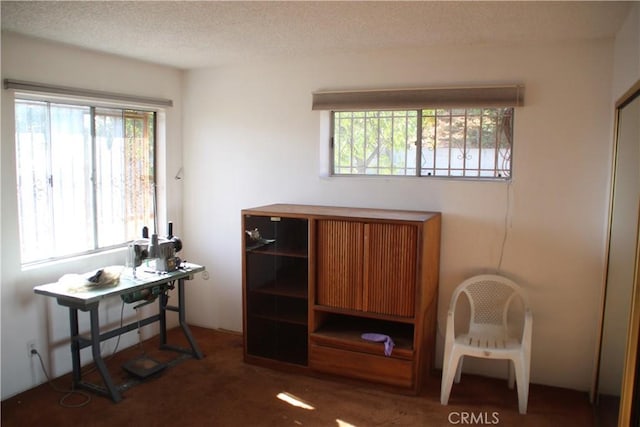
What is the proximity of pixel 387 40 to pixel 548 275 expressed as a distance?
194 centimetres

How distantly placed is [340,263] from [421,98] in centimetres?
131

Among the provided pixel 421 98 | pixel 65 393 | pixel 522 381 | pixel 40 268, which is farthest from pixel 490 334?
pixel 40 268

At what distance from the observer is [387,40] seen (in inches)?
134

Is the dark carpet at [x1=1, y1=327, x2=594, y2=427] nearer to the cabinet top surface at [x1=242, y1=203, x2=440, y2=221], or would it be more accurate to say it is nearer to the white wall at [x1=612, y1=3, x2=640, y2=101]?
the cabinet top surface at [x1=242, y1=203, x2=440, y2=221]

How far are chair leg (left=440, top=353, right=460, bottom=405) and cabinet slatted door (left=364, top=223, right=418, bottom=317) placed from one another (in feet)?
1.25

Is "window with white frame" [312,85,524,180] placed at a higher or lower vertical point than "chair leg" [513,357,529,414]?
higher

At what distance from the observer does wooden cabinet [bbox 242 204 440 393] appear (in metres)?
3.32

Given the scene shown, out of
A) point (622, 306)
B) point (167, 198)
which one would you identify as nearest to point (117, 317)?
point (167, 198)

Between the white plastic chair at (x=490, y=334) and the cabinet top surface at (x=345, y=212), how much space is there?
24.2 inches

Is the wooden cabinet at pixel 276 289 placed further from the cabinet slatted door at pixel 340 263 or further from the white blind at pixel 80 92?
the white blind at pixel 80 92

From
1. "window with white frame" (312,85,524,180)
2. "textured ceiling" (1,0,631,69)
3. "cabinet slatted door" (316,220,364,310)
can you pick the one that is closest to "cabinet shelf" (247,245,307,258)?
"cabinet slatted door" (316,220,364,310)

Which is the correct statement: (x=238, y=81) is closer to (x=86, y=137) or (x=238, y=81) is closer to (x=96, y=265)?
(x=86, y=137)

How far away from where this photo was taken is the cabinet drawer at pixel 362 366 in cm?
337

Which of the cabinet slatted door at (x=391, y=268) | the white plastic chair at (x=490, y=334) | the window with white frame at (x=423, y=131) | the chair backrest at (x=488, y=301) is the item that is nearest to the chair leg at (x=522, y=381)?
the white plastic chair at (x=490, y=334)
